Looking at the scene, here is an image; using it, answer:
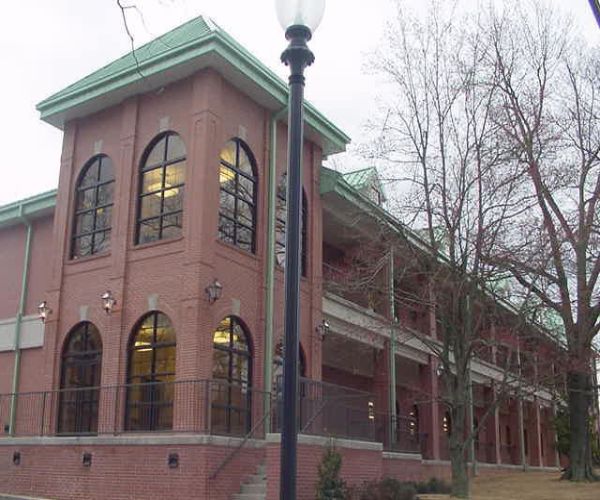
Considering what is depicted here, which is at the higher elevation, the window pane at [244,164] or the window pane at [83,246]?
the window pane at [244,164]

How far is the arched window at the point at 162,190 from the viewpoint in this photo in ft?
61.7

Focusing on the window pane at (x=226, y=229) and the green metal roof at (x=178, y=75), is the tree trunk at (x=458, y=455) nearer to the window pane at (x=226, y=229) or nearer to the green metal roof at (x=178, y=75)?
the window pane at (x=226, y=229)

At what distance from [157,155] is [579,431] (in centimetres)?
1646

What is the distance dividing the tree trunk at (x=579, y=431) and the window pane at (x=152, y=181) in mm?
14505

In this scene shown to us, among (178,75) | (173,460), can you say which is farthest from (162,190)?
(173,460)

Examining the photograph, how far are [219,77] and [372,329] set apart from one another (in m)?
9.99

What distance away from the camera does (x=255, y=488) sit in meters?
15.9

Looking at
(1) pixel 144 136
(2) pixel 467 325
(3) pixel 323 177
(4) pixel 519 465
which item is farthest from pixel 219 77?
(4) pixel 519 465

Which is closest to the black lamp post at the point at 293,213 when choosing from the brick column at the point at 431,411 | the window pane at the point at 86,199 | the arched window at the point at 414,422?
the window pane at the point at 86,199

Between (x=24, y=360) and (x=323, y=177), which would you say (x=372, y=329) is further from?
(x=24, y=360)

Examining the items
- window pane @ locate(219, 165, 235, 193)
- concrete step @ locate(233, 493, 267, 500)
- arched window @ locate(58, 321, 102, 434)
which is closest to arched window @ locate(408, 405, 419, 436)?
concrete step @ locate(233, 493, 267, 500)

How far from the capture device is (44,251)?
24297 millimetres

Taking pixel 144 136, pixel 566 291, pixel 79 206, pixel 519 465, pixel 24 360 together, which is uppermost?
pixel 144 136

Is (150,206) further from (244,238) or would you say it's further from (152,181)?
(244,238)
